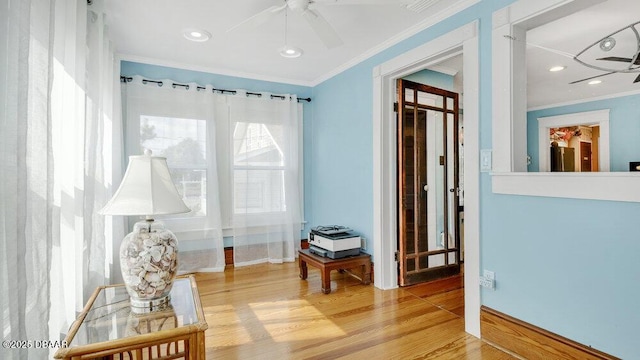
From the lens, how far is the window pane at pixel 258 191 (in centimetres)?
405

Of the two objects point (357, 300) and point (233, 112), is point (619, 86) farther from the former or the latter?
point (233, 112)

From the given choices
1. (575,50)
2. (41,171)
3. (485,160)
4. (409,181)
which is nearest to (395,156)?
(409,181)

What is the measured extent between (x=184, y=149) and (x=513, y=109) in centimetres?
330

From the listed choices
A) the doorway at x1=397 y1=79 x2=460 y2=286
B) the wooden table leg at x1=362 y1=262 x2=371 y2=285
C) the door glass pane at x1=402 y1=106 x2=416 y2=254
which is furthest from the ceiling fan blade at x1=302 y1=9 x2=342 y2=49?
the wooden table leg at x1=362 y1=262 x2=371 y2=285

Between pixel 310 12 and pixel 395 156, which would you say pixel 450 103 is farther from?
pixel 310 12

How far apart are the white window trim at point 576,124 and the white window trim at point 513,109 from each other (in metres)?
3.09

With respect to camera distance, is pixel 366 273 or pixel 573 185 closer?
pixel 573 185

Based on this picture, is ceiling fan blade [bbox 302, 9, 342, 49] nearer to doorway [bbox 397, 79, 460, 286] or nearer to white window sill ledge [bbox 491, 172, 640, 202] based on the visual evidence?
doorway [bbox 397, 79, 460, 286]

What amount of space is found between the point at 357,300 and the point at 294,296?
0.60 metres

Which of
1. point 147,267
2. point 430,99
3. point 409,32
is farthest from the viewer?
point 430,99

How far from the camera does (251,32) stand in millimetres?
2930

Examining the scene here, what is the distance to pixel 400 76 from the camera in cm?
315

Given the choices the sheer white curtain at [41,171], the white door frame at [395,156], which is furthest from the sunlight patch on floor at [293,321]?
the sheer white curtain at [41,171]

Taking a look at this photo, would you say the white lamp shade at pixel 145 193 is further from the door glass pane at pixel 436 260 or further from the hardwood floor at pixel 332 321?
the door glass pane at pixel 436 260
